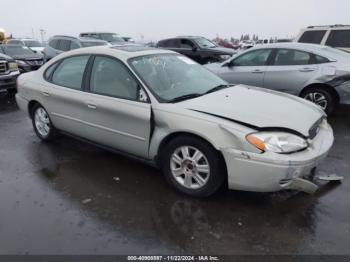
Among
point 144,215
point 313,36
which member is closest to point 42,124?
point 144,215

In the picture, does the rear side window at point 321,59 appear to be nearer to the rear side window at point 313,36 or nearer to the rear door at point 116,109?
the rear side window at point 313,36

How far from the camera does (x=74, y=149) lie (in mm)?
5297

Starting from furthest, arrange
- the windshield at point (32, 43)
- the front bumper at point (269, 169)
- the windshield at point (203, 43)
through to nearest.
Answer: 1. the windshield at point (32, 43)
2. the windshield at point (203, 43)
3. the front bumper at point (269, 169)

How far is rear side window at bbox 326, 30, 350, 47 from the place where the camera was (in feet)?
31.7

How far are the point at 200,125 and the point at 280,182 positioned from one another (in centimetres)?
96

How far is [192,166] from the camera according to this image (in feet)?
12.0

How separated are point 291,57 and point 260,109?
162 inches

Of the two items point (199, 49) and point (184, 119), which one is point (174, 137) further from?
point (199, 49)

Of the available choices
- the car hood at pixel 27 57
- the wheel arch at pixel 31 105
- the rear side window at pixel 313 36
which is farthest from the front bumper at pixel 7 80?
the rear side window at pixel 313 36

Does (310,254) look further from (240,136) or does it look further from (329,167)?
(329,167)

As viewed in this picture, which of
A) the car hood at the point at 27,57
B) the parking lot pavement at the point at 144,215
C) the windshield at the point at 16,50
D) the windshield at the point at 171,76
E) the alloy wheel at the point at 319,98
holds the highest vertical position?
the windshield at the point at 171,76

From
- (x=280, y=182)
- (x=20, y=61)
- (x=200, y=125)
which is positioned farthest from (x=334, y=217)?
(x=20, y=61)

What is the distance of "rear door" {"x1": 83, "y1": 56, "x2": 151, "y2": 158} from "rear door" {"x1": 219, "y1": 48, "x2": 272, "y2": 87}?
418cm

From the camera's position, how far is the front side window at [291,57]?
23.3 feet
